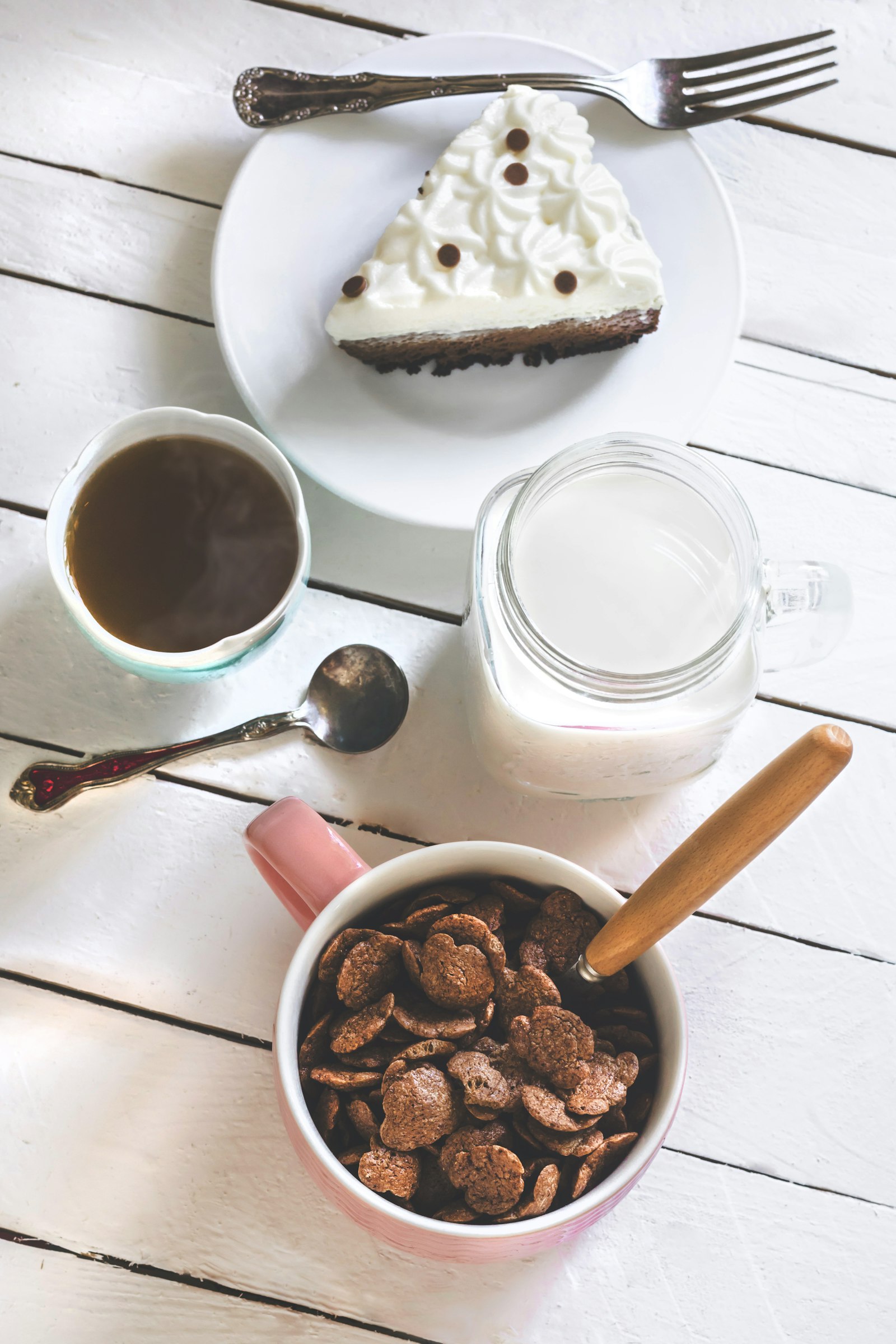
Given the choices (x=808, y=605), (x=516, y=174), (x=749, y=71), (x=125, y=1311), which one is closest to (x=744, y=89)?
(x=749, y=71)

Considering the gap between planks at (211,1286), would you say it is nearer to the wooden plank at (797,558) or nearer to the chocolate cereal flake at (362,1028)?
the chocolate cereal flake at (362,1028)

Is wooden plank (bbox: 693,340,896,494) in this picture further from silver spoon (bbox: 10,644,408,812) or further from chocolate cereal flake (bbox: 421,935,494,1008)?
chocolate cereal flake (bbox: 421,935,494,1008)

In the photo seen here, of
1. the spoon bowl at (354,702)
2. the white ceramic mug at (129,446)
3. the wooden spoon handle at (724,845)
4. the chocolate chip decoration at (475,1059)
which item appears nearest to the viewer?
the wooden spoon handle at (724,845)

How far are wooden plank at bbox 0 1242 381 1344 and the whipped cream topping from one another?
2.75ft

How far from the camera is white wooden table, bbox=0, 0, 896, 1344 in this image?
0.88m

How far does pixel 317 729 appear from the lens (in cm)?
92

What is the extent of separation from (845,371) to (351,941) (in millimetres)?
741

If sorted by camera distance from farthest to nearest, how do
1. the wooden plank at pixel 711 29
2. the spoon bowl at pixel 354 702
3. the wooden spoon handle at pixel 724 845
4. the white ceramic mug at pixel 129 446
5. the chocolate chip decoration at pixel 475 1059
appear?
the wooden plank at pixel 711 29
the spoon bowl at pixel 354 702
the white ceramic mug at pixel 129 446
the chocolate chip decoration at pixel 475 1059
the wooden spoon handle at pixel 724 845

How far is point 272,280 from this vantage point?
0.93m

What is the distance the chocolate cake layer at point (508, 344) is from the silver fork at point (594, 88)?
0.19 metres

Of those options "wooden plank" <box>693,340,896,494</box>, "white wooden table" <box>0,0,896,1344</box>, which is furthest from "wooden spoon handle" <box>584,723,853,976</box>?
"wooden plank" <box>693,340,896,494</box>

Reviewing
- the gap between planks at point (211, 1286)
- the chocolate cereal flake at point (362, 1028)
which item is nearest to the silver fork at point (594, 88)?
the chocolate cereal flake at point (362, 1028)

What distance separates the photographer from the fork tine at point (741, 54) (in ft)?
3.22

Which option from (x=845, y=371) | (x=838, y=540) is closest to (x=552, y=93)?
(x=845, y=371)
